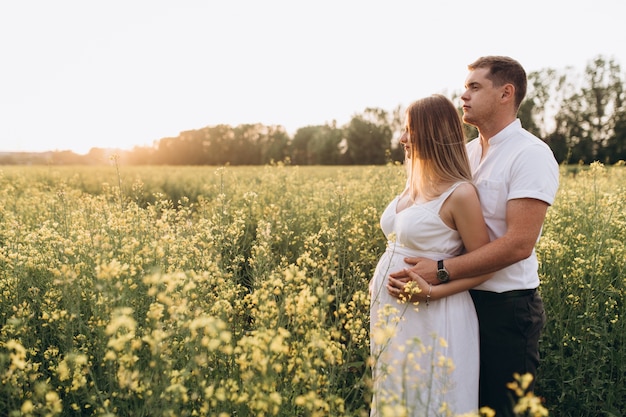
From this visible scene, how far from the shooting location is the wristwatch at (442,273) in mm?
2518

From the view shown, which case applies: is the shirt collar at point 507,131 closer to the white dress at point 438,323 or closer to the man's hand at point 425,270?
the white dress at point 438,323

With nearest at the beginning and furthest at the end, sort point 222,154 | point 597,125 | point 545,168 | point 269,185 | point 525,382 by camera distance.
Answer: point 525,382
point 545,168
point 269,185
point 597,125
point 222,154

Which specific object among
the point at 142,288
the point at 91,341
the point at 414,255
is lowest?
the point at 91,341

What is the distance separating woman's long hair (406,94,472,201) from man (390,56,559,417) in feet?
0.53

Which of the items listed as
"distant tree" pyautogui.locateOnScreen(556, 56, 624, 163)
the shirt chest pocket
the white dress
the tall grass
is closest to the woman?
the white dress

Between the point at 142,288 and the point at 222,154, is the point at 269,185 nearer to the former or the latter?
the point at 142,288

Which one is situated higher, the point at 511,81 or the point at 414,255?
the point at 511,81

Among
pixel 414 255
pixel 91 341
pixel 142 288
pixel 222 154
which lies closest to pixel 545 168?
pixel 414 255

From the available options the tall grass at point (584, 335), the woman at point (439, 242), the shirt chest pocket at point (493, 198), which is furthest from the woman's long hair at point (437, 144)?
the tall grass at point (584, 335)

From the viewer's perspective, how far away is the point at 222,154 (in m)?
75.8

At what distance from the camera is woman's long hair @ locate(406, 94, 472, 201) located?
2.61m

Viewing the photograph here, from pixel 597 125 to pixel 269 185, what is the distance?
41219 millimetres

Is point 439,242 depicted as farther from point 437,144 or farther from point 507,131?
point 507,131

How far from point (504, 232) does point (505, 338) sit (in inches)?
23.4
